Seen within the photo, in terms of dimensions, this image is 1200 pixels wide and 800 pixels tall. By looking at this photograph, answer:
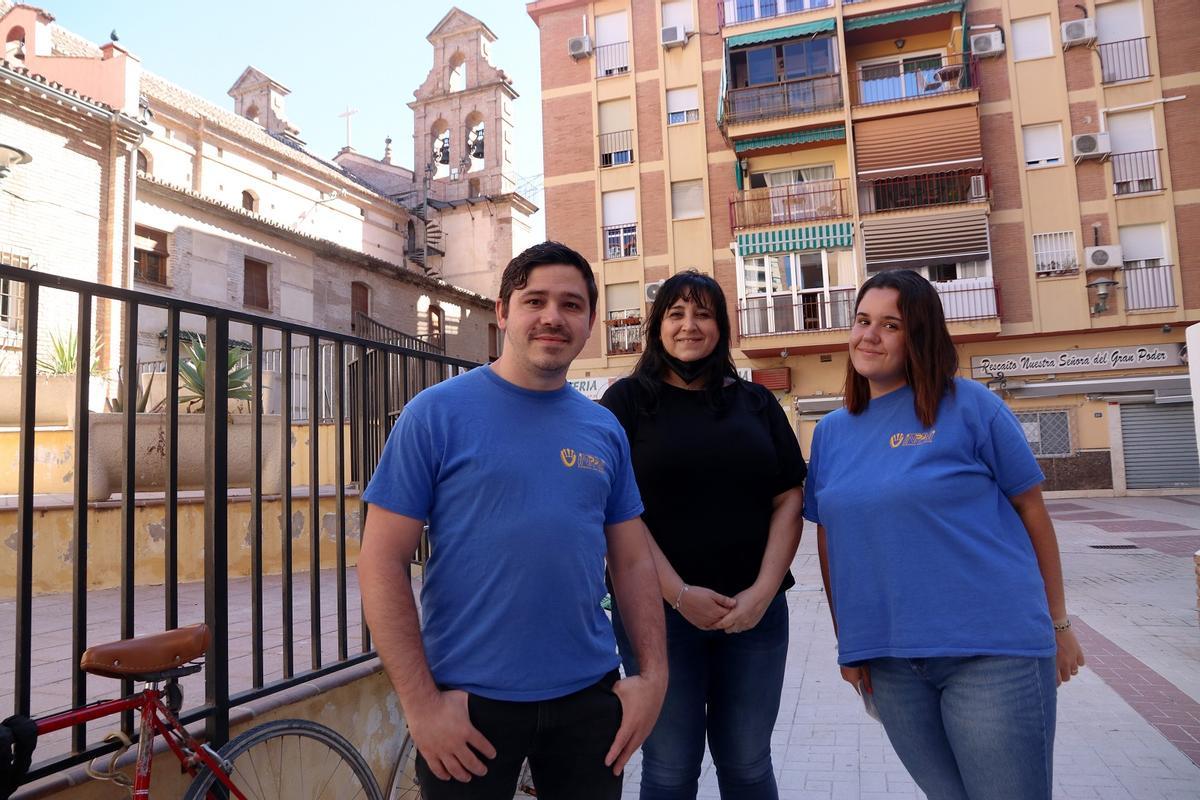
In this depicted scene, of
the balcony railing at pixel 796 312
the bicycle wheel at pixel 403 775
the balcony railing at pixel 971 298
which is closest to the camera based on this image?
the bicycle wheel at pixel 403 775

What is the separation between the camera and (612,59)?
25891 millimetres

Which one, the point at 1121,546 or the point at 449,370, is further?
the point at 1121,546

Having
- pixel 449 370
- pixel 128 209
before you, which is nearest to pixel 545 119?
pixel 128 209

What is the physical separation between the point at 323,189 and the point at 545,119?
952 cm

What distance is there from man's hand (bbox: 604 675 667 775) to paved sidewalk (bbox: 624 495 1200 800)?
2.07 m

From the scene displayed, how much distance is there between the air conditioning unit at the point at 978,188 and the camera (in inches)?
840

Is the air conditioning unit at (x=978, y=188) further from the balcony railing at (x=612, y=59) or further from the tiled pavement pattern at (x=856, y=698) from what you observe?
the tiled pavement pattern at (x=856, y=698)

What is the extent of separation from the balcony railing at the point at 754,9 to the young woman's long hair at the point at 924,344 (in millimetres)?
24169

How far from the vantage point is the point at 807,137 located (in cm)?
2273

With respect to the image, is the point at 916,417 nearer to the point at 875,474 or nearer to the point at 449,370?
the point at 875,474

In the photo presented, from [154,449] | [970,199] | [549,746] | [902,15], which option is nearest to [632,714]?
[549,746]

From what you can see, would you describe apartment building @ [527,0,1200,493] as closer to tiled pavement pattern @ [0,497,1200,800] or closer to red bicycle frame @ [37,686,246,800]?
tiled pavement pattern @ [0,497,1200,800]

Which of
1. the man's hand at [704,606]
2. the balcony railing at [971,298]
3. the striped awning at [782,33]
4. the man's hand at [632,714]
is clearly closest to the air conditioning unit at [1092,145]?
the balcony railing at [971,298]

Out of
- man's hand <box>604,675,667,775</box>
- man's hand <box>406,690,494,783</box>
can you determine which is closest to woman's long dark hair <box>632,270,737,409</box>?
man's hand <box>604,675,667,775</box>
